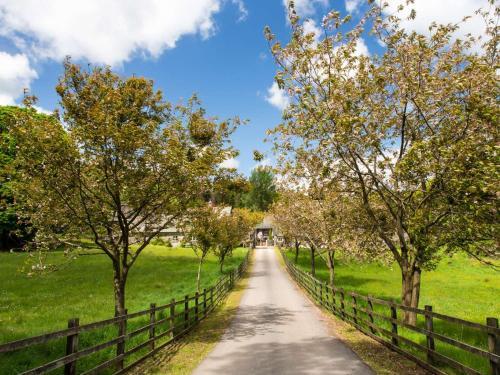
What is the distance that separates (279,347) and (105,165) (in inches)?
317

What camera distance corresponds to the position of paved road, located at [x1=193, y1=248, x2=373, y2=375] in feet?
31.2

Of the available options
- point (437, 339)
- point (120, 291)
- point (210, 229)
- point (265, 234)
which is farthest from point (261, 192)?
point (437, 339)

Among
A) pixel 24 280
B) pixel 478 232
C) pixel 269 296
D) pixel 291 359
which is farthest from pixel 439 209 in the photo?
pixel 24 280

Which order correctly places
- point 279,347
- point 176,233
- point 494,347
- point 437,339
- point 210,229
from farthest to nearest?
point 210,229 → point 176,233 → point 279,347 → point 437,339 → point 494,347

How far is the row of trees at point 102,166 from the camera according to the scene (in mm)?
11727

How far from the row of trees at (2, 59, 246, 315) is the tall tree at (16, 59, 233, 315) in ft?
0.10

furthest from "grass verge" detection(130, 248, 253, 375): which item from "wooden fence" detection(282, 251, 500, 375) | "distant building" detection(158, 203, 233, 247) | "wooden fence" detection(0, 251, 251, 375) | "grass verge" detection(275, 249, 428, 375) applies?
"wooden fence" detection(282, 251, 500, 375)

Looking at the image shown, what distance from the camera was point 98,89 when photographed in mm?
13461

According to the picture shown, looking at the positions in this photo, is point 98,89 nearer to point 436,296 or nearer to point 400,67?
point 400,67

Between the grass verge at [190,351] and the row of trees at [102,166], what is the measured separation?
2266 mm

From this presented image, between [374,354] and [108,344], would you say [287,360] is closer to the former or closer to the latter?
[374,354]

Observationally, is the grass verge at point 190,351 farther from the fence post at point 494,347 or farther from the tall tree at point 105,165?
the fence post at point 494,347

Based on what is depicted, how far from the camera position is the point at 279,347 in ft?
39.2

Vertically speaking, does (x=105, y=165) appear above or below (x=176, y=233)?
above
